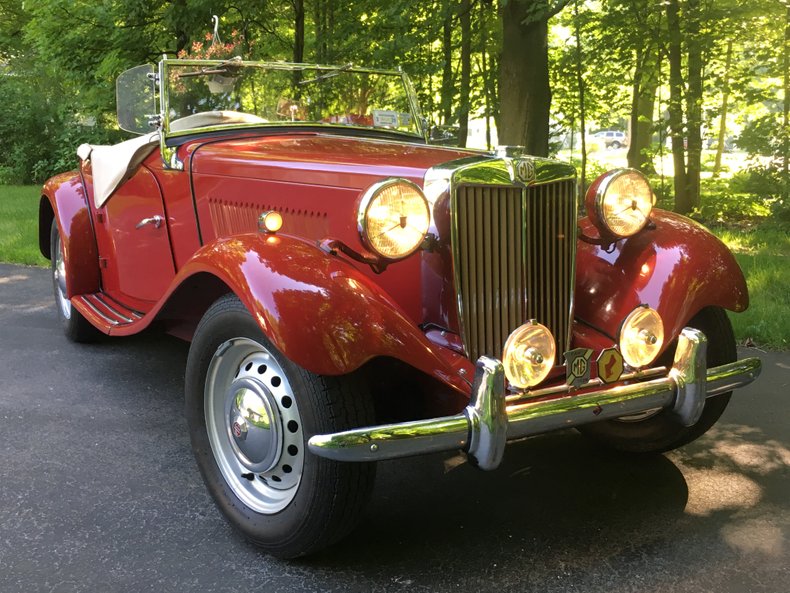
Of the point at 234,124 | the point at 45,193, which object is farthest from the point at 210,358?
the point at 45,193

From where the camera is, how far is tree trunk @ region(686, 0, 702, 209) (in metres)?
8.93

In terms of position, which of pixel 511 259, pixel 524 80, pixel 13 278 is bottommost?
pixel 13 278

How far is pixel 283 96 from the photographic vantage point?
13.4 feet

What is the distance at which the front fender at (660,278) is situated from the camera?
2783 millimetres

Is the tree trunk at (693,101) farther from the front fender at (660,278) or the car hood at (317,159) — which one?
the car hood at (317,159)

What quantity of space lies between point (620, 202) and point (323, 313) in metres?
1.37

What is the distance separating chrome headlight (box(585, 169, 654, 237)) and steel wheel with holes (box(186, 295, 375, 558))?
1.25m

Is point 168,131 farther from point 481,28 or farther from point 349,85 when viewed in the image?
point 481,28

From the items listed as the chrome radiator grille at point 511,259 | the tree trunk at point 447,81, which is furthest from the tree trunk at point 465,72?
Result: the chrome radiator grille at point 511,259

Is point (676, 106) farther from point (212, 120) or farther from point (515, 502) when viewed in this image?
point (515, 502)

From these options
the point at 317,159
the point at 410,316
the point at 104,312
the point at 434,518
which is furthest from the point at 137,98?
the point at 434,518

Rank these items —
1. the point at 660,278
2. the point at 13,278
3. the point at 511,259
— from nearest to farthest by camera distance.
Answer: the point at 511,259 < the point at 660,278 < the point at 13,278

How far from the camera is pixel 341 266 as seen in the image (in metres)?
2.39

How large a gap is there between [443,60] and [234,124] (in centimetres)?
636
